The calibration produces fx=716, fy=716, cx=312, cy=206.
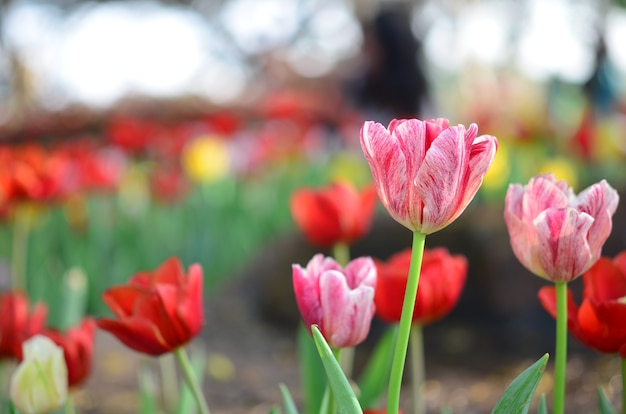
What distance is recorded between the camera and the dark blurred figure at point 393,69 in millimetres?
5715

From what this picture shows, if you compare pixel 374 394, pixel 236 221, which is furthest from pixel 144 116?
pixel 374 394

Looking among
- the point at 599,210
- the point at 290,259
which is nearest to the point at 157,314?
the point at 599,210

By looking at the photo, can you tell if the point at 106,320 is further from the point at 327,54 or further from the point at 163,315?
the point at 327,54

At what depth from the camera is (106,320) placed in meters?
0.94

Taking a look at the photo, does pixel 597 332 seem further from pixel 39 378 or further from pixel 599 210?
pixel 39 378

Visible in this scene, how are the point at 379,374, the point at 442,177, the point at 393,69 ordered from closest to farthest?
the point at 442,177, the point at 379,374, the point at 393,69

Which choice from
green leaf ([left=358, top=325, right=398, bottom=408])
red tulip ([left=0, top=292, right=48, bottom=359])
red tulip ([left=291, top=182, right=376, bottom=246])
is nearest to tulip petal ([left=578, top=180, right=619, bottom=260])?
green leaf ([left=358, top=325, right=398, bottom=408])

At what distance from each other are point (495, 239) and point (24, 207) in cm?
189

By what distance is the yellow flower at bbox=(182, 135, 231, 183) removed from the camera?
14.4 feet

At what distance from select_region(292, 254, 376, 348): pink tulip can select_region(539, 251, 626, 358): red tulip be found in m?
0.25

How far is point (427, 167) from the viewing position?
0.73 meters

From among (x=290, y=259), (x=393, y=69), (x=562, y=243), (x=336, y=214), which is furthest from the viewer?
(x=393, y=69)

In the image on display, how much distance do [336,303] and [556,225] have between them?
27 centimetres

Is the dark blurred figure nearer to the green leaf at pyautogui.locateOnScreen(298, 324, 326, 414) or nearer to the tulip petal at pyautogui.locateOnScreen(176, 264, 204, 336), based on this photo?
the green leaf at pyautogui.locateOnScreen(298, 324, 326, 414)
